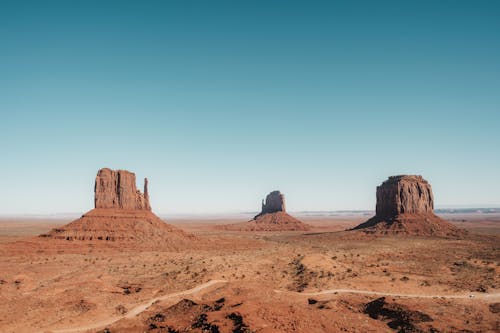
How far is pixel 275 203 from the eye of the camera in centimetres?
16225

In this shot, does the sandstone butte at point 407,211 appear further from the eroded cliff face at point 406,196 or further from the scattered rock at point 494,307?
the scattered rock at point 494,307

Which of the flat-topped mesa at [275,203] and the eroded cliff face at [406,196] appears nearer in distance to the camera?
the eroded cliff face at [406,196]

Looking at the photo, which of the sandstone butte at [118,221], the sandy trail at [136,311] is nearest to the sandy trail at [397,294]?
the sandy trail at [136,311]

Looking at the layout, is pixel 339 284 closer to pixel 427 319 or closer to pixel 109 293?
pixel 427 319

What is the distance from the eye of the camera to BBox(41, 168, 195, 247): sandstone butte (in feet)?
218

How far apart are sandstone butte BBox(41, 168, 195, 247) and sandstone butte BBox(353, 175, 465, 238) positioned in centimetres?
5664

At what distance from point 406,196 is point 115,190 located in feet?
261

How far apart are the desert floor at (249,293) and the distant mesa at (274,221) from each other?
85.7m

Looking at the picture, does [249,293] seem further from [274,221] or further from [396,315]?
[274,221]

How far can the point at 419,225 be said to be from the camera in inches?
3748

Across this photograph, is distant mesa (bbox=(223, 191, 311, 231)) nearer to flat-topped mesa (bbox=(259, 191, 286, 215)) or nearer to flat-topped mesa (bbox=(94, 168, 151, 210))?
flat-topped mesa (bbox=(259, 191, 286, 215))

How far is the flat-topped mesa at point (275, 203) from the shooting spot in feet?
526

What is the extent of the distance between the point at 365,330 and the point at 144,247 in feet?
170

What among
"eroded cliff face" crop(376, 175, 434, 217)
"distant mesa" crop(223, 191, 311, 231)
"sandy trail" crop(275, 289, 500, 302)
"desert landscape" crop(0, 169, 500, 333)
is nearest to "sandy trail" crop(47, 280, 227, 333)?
A: "desert landscape" crop(0, 169, 500, 333)
